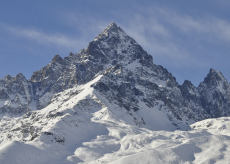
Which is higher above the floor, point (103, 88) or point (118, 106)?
point (103, 88)

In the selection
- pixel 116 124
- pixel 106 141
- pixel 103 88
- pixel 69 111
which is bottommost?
pixel 106 141

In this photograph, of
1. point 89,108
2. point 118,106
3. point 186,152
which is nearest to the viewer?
point 186,152

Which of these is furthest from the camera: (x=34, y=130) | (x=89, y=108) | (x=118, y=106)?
(x=118, y=106)

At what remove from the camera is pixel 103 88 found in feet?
643

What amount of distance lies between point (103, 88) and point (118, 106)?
17.2 metres

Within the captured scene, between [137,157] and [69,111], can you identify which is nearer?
[137,157]

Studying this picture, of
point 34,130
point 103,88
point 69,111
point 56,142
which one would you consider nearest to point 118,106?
point 103,88

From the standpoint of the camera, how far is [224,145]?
107750 mm

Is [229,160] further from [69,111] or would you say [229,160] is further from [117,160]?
[69,111]

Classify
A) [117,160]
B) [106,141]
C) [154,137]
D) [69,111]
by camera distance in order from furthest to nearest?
[69,111] → [154,137] → [106,141] → [117,160]

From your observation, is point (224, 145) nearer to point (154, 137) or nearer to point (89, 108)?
point (154, 137)

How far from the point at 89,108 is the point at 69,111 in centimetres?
1401

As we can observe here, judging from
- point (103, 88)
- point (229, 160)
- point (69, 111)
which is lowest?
point (229, 160)

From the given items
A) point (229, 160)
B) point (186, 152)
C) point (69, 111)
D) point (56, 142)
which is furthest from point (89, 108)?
point (229, 160)
